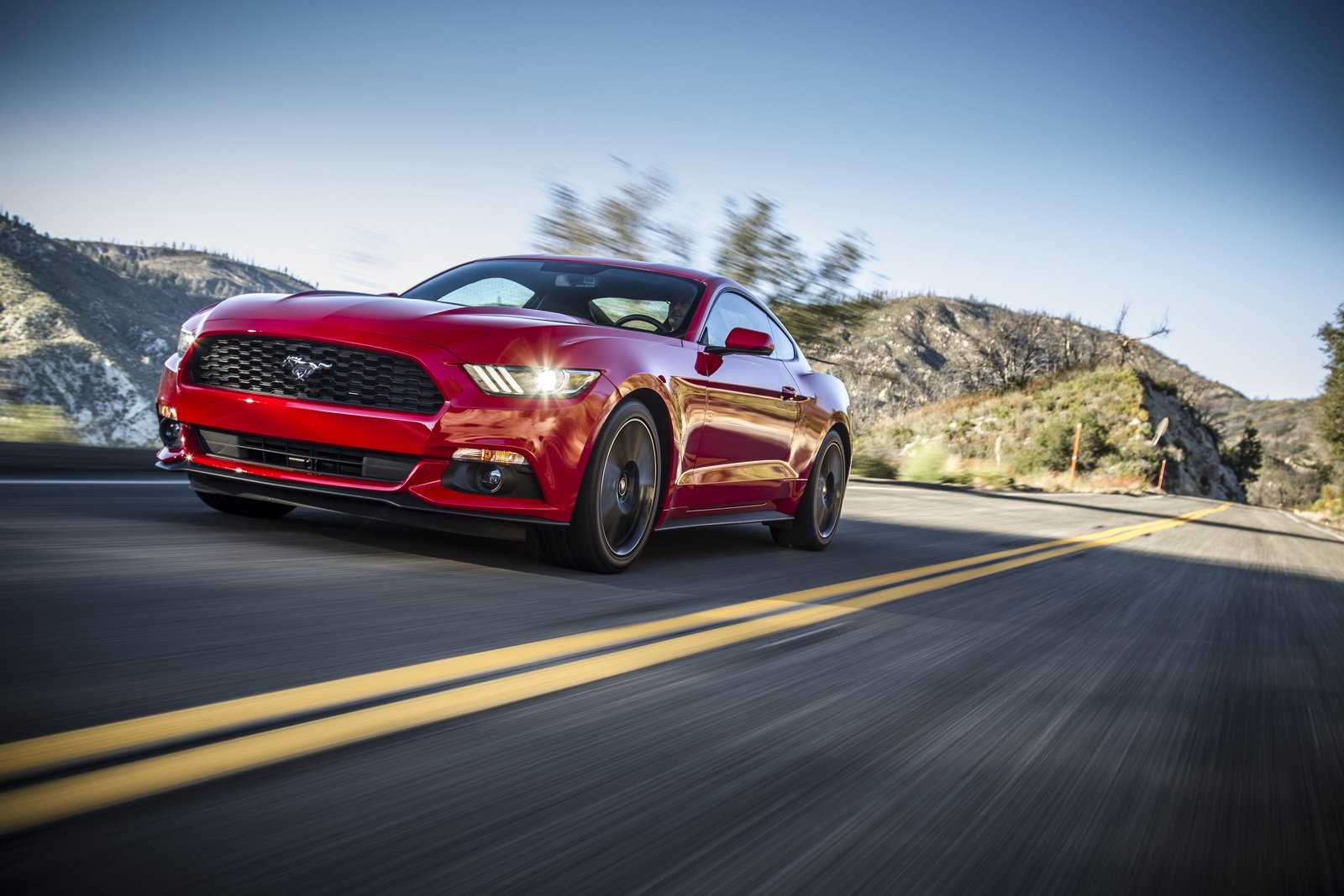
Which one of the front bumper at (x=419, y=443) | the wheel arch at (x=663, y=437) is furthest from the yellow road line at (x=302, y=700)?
the wheel arch at (x=663, y=437)

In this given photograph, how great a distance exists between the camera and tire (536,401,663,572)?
473 cm

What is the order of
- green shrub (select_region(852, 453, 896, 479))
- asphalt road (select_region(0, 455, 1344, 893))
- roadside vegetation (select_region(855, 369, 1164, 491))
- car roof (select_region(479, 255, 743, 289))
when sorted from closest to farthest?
asphalt road (select_region(0, 455, 1344, 893)) → car roof (select_region(479, 255, 743, 289)) → green shrub (select_region(852, 453, 896, 479)) → roadside vegetation (select_region(855, 369, 1164, 491))

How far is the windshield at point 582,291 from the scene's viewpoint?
18.8 ft

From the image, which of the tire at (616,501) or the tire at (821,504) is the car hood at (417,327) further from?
the tire at (821,504)

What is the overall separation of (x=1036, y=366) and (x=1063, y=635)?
57.7 meters

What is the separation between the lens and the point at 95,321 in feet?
55.4

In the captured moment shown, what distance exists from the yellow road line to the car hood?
3.94ft

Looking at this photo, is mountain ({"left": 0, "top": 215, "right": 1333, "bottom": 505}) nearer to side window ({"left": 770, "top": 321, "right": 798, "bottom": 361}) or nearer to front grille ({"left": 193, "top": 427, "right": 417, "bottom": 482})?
front grille ({"left": 193, "top": 427, "right": 417, "bottom": 482})

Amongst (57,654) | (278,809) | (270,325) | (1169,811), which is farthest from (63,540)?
(1169,811)

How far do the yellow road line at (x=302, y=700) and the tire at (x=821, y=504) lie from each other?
103 inches

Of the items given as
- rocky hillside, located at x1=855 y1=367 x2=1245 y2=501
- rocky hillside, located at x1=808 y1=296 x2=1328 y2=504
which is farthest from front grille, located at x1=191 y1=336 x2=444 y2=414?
rocky hillside, located at x1=855 y1=367 x2=1245 y2=501

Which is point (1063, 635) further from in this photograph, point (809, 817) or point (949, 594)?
point (809, 817)

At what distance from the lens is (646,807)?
2.17m

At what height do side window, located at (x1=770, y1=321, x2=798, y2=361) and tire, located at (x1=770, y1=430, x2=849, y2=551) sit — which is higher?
side window, located at (x1=770, y1=321, x2=798, y2=361)
